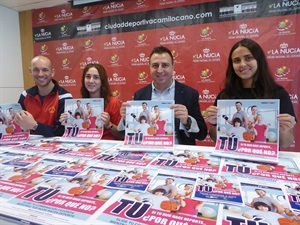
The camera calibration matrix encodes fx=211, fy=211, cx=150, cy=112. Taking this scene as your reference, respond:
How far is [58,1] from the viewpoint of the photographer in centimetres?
296

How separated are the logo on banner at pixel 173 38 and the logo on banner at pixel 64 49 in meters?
1.41

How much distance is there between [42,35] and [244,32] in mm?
2873

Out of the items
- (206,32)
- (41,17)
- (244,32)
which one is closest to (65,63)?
(41,17)

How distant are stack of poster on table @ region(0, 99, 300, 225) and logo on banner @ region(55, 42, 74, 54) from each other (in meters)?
2.50

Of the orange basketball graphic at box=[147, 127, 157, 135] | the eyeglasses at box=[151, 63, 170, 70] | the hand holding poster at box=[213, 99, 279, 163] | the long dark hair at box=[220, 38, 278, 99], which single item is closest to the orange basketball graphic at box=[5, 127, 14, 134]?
the orange basketball graphic at box=[147, 127, 157, 135]

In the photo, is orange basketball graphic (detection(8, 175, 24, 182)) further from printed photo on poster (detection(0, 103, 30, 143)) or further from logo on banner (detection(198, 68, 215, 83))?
logo on banner (detection(198, 68, 215, 83))

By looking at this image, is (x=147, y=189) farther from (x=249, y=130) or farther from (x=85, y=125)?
(x=85, y=125)

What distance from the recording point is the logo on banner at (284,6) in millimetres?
2125

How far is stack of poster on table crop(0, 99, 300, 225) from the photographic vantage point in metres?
0.49

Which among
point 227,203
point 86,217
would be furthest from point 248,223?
point 86,217

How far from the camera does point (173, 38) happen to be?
2613 mm

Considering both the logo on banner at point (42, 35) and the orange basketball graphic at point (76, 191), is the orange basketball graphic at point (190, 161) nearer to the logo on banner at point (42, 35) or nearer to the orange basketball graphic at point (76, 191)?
the orange basketball graphic at point (76, 191)

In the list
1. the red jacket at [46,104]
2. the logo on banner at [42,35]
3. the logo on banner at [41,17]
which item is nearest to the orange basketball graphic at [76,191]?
the red jacket at [46,104]

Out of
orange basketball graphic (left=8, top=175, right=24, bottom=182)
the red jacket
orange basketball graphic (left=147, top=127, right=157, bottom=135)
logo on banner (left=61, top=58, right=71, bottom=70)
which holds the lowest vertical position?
orange basketball graphic (left=8, top=175, right=24, bottom=182)
